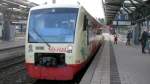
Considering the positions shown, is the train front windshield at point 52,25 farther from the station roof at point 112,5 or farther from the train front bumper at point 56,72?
the station roof at point 112,5

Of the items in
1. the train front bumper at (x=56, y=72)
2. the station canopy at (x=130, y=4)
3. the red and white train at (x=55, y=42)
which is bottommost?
the train front bumper at (x=56, y=72)

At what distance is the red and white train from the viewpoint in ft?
38.9

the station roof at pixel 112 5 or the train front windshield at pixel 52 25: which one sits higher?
the station roof at pixel 112 5

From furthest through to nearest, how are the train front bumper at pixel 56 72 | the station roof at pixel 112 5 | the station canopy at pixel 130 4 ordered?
the station roof at pixel 112 5
the station canopy at pixel 130 4
the train front bumper at pixel 56 72

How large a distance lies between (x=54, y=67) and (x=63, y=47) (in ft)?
2.33

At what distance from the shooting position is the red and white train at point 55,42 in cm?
1185

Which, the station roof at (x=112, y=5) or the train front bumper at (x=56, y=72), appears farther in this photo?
the station roof at (x=112, y=5)

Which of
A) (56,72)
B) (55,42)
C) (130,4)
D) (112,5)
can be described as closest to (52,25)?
(55,42)

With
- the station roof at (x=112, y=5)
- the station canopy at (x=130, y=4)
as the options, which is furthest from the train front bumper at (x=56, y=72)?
the station roof at (x=112, y=5)

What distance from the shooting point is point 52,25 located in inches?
495

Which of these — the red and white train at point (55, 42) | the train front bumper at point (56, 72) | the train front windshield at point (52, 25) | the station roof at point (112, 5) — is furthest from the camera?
the station roof at point (112, 5)

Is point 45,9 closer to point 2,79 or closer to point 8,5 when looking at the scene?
point 2,79

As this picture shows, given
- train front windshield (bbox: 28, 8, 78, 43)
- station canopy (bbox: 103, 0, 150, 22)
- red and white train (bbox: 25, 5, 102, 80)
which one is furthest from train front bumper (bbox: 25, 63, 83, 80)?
station canopy (bbox: 103, 0, 150, 22)

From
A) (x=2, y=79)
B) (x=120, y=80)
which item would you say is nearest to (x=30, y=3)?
(x=2, y=79)
